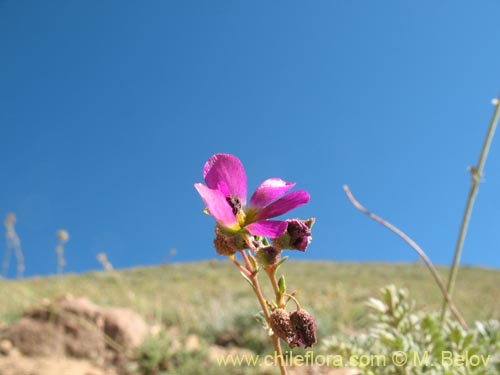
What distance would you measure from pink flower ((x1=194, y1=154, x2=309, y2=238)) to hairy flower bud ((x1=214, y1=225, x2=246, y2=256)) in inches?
0.5

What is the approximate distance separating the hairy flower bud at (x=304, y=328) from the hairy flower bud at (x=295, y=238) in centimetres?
12

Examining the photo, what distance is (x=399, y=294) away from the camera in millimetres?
1771

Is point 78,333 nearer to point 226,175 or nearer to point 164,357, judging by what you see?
point 164,357

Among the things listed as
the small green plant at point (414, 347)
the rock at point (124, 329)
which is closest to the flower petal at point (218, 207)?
the small green plant at point (414, 347)

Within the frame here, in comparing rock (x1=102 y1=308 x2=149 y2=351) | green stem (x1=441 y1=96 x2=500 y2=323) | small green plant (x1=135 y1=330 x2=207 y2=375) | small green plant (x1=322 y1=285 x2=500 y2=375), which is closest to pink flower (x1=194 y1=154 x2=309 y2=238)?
small green plant (x1=322 y1=285 x2=500 y2=375)

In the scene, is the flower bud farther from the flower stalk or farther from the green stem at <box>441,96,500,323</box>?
the green stem at <box>441,96,500,323</box>

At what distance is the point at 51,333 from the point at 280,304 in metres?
3.67

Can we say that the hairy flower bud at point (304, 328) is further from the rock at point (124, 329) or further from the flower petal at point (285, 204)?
the rock at point (124, 329)

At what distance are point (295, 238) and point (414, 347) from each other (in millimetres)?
1001

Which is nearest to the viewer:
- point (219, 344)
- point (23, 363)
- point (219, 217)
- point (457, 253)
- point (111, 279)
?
point (219, 217)

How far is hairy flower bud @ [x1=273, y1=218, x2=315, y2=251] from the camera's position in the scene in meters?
0.85

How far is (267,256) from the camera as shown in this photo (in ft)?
2.69

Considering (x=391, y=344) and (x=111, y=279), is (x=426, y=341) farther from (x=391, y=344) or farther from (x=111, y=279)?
(x=111, y=279)

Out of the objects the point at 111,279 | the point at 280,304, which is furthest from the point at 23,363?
the point at 111,279
